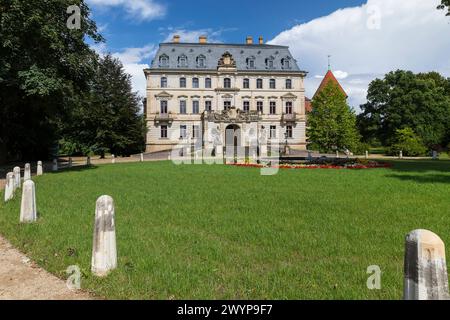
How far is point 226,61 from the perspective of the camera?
5659 centimetres

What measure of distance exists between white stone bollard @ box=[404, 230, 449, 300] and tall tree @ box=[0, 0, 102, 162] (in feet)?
62.2

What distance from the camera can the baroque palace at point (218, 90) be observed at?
5584 centimetres

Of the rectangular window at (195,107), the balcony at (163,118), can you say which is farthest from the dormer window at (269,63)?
the balcony at (163,118)

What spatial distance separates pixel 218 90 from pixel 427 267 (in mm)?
55408

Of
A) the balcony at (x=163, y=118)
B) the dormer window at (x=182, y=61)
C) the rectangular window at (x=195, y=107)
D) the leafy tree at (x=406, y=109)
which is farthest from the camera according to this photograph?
the rectangular window at (x=195, y=107)

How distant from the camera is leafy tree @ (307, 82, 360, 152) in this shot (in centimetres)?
2944

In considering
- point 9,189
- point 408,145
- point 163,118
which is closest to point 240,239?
point 9,189

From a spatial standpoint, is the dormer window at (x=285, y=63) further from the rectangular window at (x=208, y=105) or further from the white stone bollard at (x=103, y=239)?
the white stone bollard at (x=103, y=239)

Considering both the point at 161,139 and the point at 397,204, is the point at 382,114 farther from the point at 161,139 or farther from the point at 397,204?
the point at 397,204

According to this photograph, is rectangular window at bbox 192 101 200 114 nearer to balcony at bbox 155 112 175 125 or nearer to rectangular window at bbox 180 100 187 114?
rectangular window at bbox 180 100 187 114

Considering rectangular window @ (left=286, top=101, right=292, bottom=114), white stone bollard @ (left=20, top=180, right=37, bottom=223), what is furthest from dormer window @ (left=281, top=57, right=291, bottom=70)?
white stone bollard @ (left=20, top=180, right=37, bottom=223)

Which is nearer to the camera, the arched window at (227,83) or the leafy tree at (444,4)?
the leafy tree at (444,4)

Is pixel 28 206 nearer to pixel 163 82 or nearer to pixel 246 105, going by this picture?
pixel 163 82

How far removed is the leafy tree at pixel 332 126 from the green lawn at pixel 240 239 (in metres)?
17.6
